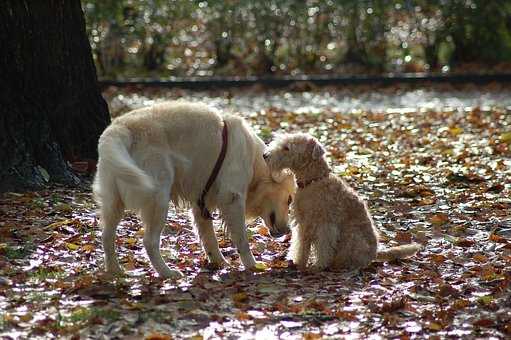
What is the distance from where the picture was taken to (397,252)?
299 inches

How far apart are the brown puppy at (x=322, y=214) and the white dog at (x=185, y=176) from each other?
0.28 metres

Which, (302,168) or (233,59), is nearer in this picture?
(302,168)

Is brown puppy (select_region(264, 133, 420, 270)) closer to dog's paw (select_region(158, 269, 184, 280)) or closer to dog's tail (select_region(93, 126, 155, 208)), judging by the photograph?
dog's paw (select_region(158, 269, 184, 280))

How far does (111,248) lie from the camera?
23.1 feet

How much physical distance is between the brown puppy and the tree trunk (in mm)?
2874

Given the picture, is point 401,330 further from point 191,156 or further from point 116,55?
point 116,55

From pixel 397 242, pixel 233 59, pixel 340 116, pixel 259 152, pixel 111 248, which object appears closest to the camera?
pixel 111 248

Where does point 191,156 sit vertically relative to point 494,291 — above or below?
above

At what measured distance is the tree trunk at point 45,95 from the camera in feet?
30.7

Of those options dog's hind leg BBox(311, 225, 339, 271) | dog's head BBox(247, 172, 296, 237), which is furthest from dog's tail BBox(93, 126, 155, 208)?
dog's hind leg BBox(311, 225, 339, 271)

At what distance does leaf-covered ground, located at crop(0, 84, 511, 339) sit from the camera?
595cm

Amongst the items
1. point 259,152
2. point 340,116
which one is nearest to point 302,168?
point 259,152

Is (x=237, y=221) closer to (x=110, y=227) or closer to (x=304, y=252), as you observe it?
(x=304, y=252)

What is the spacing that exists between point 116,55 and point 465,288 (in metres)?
13.0
